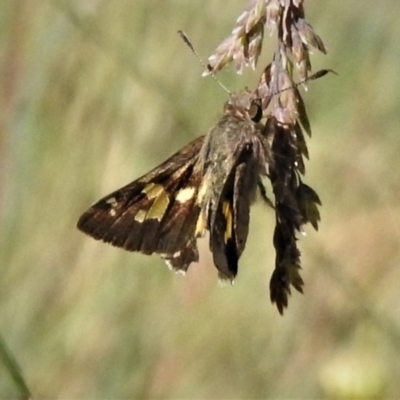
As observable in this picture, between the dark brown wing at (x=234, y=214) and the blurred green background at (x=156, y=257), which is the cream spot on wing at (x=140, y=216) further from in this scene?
the blurred green background at (x=156, y=257)

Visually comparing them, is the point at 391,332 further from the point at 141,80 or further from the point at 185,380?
the point at 141,80

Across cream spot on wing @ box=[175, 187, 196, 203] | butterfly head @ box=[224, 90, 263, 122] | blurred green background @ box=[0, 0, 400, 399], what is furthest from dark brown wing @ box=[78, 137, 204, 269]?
blurred green background @ box=[0, 0, 400, 399]

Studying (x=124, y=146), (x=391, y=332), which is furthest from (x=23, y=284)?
(x=391, y=332)

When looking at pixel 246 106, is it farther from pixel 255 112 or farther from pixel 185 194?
pixel 185 194

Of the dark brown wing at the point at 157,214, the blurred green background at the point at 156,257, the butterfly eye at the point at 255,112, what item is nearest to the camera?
the butterfly eye at the point at 255,112

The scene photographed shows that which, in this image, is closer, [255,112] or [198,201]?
[255,112]

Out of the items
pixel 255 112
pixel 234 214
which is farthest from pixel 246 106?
pixel 234 214

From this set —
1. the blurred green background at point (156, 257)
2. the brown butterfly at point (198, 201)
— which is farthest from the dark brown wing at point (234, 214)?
the blurred green background at point (156, 257)
